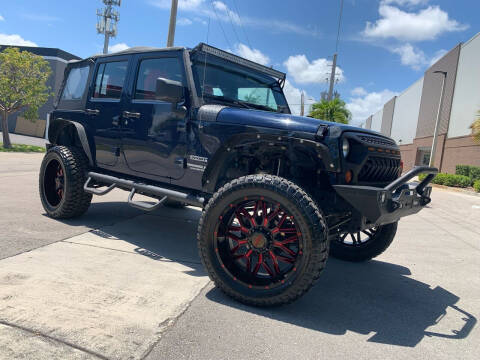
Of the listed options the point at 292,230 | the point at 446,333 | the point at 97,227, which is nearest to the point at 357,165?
the point at 292,230

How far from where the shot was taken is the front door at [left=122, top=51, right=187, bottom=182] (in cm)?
366

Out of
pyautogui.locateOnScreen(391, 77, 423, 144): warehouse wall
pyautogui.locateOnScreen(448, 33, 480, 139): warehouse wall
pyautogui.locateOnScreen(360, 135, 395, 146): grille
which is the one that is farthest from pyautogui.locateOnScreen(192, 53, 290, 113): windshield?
pyautogui.locateOnScreen(391, 77, 423, 144): warehouse wall

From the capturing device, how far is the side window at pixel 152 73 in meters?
3.87

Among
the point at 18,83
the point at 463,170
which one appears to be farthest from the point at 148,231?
the point at 463,170

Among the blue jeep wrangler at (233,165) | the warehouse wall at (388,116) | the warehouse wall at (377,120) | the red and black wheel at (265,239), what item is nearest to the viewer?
the red and black wheel at (265,239)

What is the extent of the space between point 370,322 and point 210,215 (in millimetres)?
1450

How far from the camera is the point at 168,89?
11.2 feet

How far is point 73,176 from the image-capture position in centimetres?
461

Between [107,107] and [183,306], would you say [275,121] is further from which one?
[107,107]

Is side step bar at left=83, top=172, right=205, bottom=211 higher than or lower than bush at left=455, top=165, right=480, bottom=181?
lower

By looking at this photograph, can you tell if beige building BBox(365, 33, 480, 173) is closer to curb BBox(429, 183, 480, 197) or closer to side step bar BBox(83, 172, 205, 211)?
curb BBox(429, 183, 480, 197)

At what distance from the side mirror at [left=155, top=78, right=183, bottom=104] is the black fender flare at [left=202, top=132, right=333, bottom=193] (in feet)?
2.26

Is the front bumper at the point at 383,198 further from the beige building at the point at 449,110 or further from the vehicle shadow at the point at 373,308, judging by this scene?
the beige building at the point at 449,110

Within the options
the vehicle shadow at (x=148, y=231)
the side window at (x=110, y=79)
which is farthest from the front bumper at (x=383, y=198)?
the side window at (x=110, y=79)
